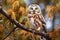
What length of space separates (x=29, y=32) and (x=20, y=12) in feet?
0.68

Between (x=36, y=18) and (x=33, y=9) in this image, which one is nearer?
(x=36, y=18)

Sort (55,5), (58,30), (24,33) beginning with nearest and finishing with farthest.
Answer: (58,30), (55,5), (24,33)

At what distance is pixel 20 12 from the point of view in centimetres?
200

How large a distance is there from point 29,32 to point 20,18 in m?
0.15

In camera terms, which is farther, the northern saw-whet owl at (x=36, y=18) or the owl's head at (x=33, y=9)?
the owl's head at (x=33, y=9)

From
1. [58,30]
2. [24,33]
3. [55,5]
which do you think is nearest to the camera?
[58,30]

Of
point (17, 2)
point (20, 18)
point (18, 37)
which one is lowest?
point (18, 37)

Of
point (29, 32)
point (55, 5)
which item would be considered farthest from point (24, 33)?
point (55, 5)

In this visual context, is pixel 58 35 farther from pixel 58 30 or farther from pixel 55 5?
pixel 55 5

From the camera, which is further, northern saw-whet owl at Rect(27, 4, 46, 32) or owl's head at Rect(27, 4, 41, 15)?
owl's head at Rect(27, 4, 41, 15)

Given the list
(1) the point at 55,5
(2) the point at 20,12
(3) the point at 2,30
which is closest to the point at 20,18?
(2) the point at 20,12

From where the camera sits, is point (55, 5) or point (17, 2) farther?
point (17, 2)

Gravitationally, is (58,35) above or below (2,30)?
above

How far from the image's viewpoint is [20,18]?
6.40 ft
